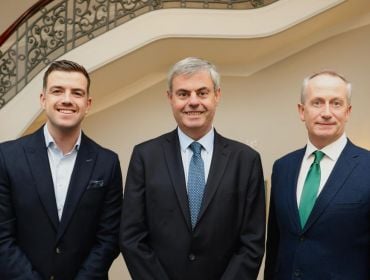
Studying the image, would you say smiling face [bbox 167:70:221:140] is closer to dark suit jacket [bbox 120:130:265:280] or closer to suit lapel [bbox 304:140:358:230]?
dark suit jacket [bbox 120:130:265:280]

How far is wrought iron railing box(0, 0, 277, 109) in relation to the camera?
519 cm

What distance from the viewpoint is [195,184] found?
251cm

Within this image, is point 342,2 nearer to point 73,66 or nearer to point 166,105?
point 166,105

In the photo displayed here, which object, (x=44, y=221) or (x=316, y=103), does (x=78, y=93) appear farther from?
(x=316, y=103)

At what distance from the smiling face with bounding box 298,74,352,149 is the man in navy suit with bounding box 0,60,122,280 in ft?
3.76

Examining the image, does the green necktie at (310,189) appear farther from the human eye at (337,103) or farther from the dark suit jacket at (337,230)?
the human eye at (337,103)

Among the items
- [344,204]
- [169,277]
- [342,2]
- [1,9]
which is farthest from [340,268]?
[1,9]

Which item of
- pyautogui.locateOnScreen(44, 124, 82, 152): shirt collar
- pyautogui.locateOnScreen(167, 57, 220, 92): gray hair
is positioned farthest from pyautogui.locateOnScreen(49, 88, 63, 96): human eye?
pyautogui.locateOnScreen(167, 57, 220, 92): gray hair

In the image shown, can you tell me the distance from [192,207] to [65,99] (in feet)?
2.77

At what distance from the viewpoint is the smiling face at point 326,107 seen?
2.46 metres

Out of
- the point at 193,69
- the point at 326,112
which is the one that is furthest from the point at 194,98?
the point at 326,112

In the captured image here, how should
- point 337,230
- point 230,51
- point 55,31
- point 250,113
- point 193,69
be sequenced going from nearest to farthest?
point 337,230, point 193,69, point 55,31, point 230,51, point 250,113

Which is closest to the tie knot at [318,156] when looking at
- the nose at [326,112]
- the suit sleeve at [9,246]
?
the nose at [326,112]

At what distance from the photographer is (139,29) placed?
509cm
